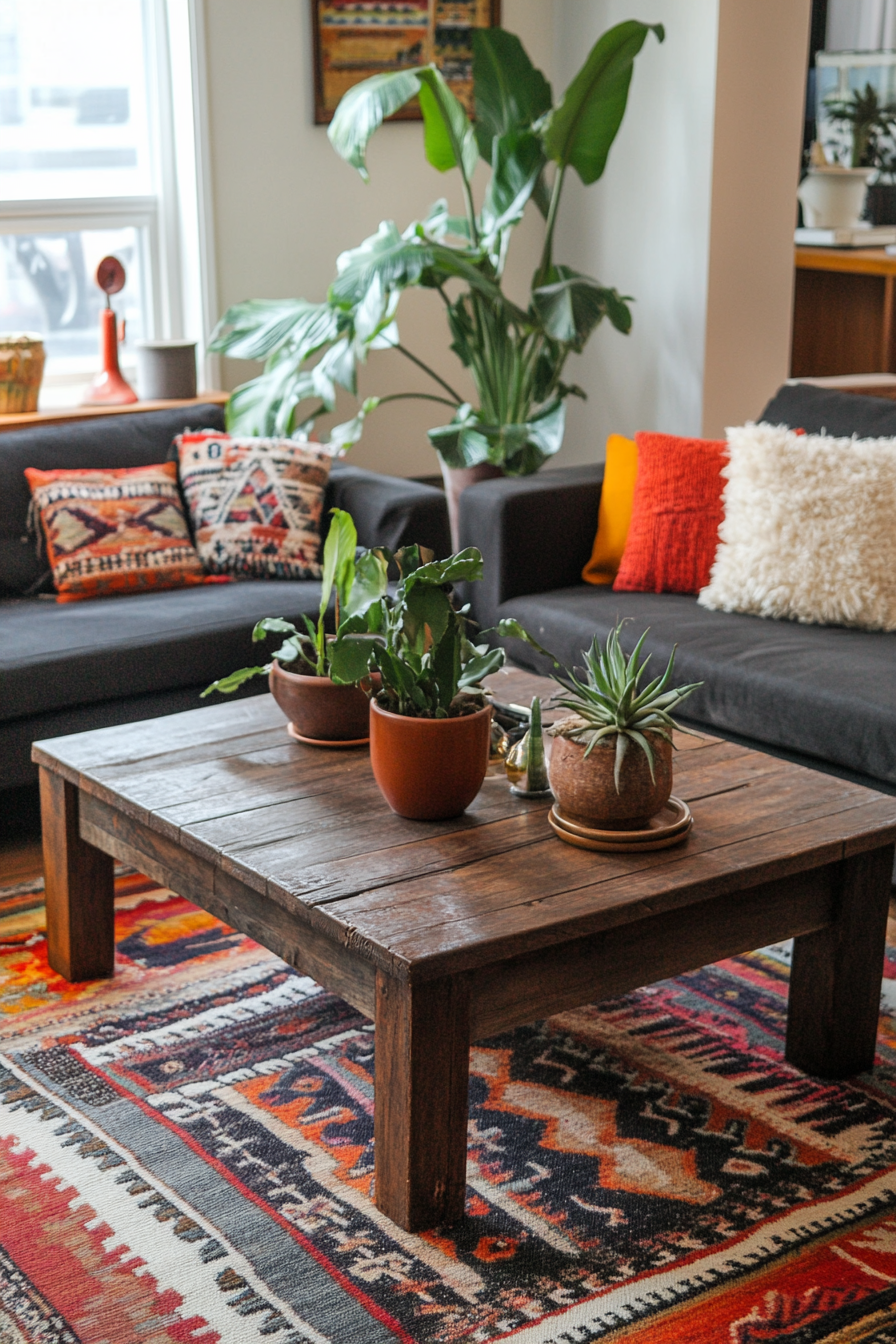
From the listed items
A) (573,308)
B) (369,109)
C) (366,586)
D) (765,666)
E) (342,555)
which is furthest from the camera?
(369,109)

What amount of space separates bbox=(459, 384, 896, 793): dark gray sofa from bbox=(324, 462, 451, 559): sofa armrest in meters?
0.07

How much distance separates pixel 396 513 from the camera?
142 inches

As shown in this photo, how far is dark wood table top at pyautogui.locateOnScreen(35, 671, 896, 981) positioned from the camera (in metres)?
1.82

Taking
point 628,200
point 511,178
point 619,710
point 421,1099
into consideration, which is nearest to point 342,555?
point 619,710

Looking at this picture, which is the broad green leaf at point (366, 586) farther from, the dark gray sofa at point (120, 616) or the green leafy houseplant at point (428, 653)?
the dark gray sofa at point (120, 616)

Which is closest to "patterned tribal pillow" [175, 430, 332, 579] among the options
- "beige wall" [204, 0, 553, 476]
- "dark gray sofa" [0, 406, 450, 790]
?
"dark gray sofa" [0, 406, 450, 790]

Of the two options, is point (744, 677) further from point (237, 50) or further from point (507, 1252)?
point (237, 50)

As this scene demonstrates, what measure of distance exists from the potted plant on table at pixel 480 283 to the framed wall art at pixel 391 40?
32 cm

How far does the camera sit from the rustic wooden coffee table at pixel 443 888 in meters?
1.81

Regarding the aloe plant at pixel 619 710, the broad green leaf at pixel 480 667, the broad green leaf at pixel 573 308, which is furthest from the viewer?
the broad green leaf at pixel 573 308

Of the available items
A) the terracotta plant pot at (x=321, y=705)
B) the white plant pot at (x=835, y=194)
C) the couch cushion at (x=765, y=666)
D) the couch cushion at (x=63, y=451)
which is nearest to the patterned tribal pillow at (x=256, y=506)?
the couch cushion at (x=63, y=451)

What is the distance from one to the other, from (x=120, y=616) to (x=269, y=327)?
117cm

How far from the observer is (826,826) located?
6.87ft

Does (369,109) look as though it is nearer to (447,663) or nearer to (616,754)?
(447,663)
